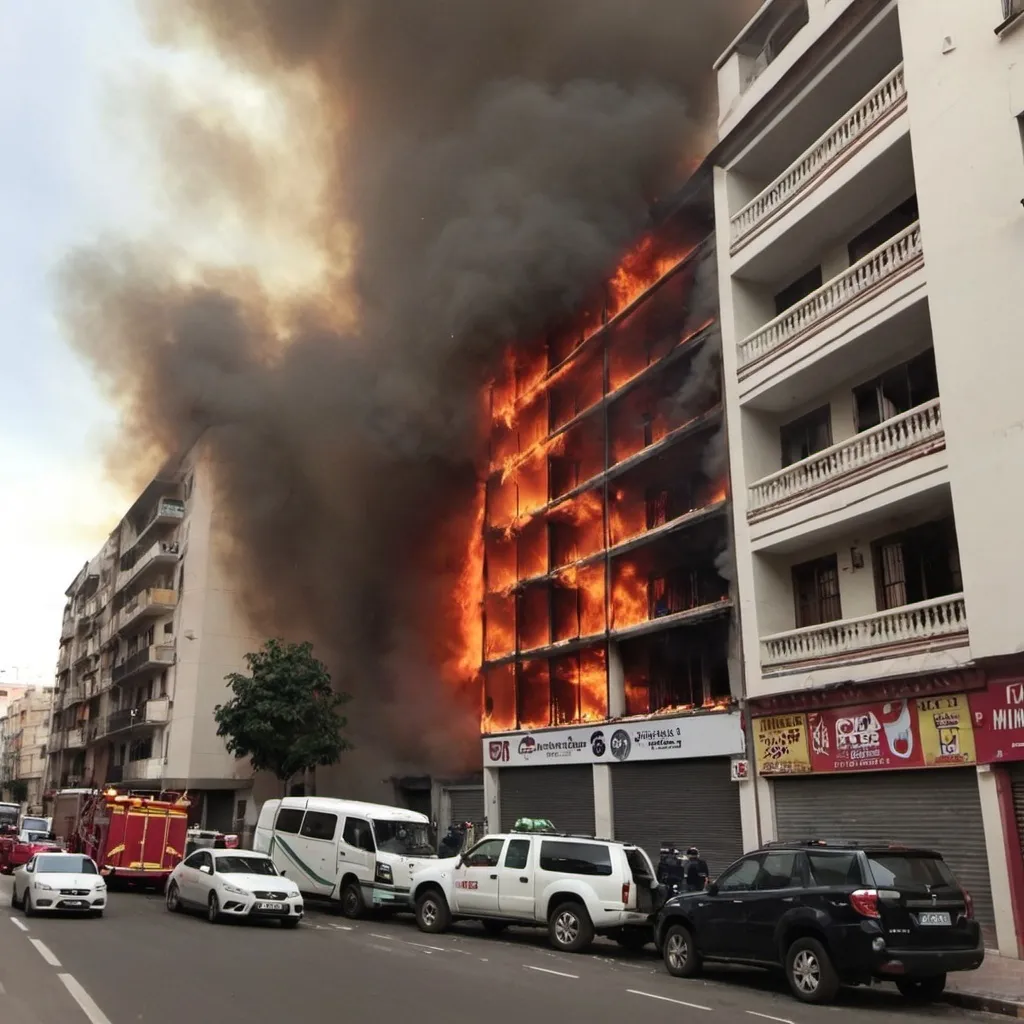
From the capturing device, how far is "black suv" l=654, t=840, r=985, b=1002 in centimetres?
873

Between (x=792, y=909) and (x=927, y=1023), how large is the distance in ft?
4.78

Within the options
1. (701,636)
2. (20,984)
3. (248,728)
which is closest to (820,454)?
(701,636)

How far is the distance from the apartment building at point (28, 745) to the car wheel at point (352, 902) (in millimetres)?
70155

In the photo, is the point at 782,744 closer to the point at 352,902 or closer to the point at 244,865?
the point at 352,902

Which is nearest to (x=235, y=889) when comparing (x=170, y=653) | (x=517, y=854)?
(x=517, y=854)

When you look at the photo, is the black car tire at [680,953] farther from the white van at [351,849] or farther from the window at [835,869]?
the white van at [351,849]

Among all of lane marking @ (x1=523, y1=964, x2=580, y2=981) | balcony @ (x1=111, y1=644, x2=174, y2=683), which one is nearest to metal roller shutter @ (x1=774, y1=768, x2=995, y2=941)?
lane marking @ (x1=523, y1=964, x2=580, y2=981)

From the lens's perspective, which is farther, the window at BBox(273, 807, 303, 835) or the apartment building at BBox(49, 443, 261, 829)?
the apartment building at BBox(49, 443, 261, 829)

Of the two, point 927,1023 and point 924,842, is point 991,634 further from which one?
point 927,1023

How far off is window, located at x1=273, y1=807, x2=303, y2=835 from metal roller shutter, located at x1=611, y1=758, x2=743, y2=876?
654cm

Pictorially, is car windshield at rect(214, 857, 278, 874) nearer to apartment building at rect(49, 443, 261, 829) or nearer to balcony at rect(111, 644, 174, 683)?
apartment building at rect(49, 443, 261, 829)

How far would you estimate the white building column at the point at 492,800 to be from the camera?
24438mm

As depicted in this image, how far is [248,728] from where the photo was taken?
26.5 meters

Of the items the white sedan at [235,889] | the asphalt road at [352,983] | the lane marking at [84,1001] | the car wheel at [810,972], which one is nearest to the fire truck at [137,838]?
the white sedan at [235,889]
